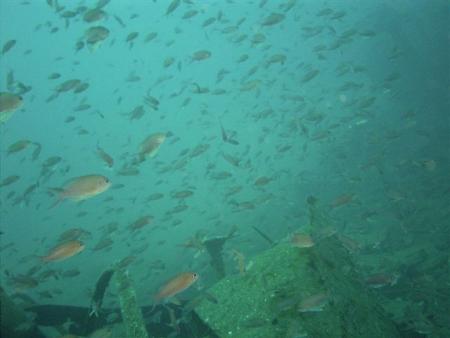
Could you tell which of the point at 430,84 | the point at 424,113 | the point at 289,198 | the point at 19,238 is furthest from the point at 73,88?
the point at 19,238

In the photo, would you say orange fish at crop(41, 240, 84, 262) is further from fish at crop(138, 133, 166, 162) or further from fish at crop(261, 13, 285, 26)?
fish at crop(261, 13, 285, 26)

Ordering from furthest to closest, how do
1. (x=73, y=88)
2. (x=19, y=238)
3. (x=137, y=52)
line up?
(x=137, y=52)
(x=19, y=238)
(x=73, y=88)

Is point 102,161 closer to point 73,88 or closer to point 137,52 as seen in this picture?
point 73,88

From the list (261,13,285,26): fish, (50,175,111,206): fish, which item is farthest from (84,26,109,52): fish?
(261,13,285,26): fish

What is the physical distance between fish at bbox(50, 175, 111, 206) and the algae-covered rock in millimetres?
2397

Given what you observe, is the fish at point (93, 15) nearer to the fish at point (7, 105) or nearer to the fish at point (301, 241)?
the fish at point (7, 105)

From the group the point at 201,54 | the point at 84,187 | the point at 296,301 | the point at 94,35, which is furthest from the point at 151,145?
the point at 201,54

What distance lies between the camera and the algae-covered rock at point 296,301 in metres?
4.82

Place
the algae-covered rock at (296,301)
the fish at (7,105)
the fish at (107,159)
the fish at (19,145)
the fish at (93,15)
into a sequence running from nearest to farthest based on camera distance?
the algae-covered rock at (296,301) → the fish at (7,105) → the fish at (107,159) → the fish at (19,145) → the fish at (93,15)

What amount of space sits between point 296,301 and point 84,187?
3.51 meters

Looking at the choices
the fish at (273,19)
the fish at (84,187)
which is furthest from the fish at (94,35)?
the fish at (273,19)

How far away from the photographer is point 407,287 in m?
8.73

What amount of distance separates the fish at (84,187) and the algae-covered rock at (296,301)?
2.40 metres

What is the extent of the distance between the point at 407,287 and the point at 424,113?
1778 cm
